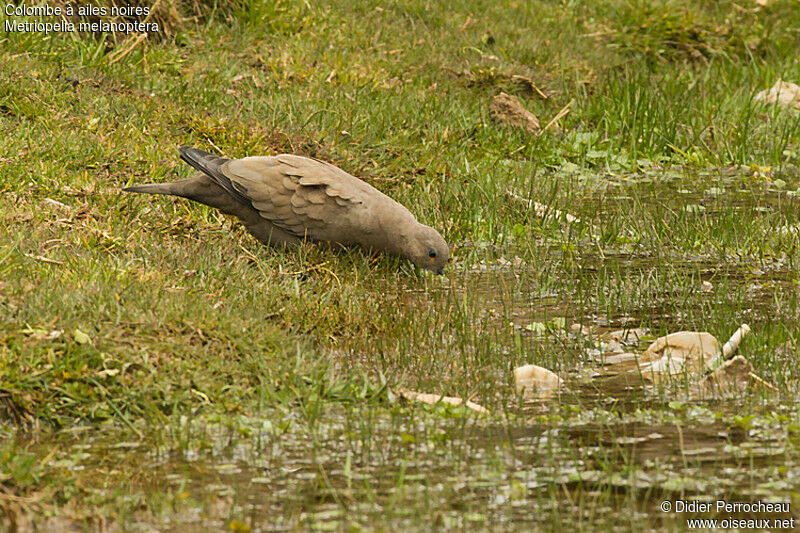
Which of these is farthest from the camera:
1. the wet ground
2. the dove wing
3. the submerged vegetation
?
the dove wing

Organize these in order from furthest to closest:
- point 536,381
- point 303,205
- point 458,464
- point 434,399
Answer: point 303,205 → point 536,381 → point 434,399 → point 458,464

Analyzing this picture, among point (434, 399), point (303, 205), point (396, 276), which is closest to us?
point (434, 399)

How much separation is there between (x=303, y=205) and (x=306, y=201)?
0.03 m

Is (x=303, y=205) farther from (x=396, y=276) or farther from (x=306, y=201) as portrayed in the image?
(x=396, y=276)

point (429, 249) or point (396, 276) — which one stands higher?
point (429, 249)

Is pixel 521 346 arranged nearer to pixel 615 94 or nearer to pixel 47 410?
pixel 47 410

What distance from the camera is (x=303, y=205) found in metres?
6.70

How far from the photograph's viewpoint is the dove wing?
6.70 m

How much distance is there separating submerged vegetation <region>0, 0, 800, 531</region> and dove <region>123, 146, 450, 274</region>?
0.67 ft

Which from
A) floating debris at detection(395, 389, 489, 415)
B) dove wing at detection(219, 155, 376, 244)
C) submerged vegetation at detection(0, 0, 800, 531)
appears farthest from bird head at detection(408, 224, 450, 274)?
floating debris at detection(395, 389, 489, 415)

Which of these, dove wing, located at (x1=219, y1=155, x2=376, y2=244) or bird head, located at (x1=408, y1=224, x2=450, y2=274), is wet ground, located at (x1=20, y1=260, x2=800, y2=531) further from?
dove wing, located at (x1=219, y1=155, x2=376, y2=244)

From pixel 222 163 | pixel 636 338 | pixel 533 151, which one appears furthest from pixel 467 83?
pixel 636 338

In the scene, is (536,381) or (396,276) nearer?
(536,381)

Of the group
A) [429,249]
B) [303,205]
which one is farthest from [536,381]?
[303,205]
